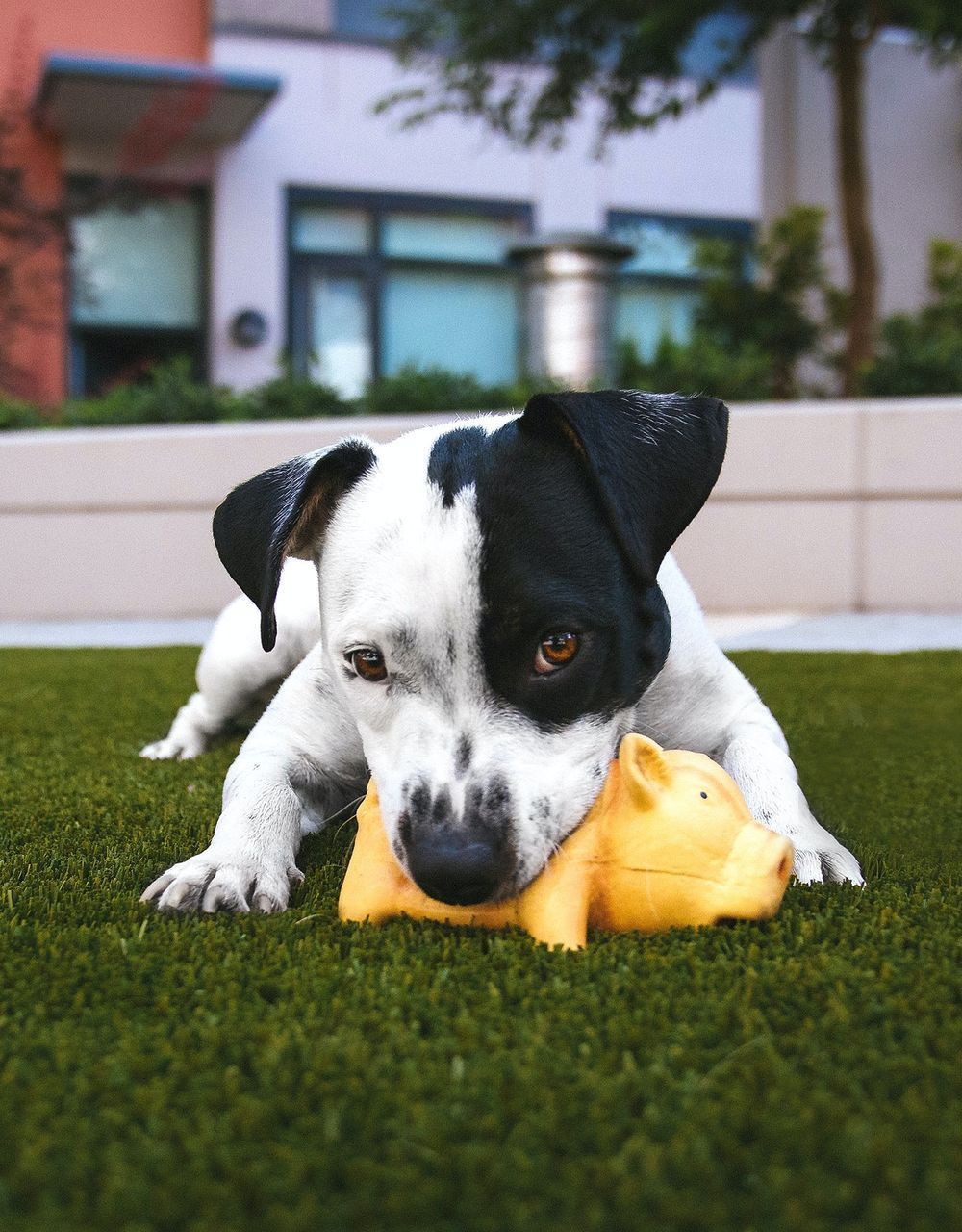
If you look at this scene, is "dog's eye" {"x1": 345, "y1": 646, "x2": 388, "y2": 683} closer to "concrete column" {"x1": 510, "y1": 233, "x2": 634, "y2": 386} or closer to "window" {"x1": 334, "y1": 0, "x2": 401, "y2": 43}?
"concrete column" {"x1": 510, "y1": 233, "x2": 634, "y2": 386}

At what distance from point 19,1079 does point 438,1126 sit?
475 millimetres

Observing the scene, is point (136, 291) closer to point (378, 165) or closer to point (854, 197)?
point (378, 165)

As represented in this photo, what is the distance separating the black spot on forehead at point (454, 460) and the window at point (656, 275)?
1292 centimetres

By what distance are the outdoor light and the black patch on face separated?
11795 millimetres

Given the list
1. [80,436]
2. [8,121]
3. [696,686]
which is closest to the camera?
[696,686]

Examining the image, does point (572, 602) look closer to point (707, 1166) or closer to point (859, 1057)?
point (859, 1057)

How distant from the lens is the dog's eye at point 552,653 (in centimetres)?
203

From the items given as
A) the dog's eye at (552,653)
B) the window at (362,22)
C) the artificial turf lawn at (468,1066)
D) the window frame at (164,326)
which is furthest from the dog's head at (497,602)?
the window at (362,22)

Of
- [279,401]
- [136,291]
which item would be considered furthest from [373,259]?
[279,401]

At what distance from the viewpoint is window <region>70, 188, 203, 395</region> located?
1339 centimetres

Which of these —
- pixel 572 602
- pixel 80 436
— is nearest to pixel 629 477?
pixel 572 602

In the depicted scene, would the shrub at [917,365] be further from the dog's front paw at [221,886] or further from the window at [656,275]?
the dog's front paw at [221,886]

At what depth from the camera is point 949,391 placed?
8.19 meters

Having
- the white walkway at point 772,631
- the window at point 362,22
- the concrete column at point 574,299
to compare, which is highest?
the window at point 362,22
